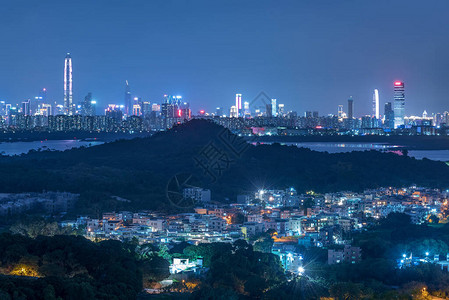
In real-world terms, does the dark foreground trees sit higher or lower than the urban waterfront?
lower

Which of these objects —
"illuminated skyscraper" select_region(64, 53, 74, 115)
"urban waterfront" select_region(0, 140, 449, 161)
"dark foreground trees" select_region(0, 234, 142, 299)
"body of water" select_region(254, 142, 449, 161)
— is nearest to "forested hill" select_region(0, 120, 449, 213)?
"dark foreground trees" select_region(0, 234, 142, 299)

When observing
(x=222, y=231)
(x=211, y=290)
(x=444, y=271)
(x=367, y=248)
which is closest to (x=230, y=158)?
(x=222, y=231)

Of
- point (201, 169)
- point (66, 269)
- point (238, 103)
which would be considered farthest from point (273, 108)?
point (66, 269)

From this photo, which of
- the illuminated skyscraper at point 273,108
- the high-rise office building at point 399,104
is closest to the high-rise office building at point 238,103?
the illuminated skyscraper at point 273,108

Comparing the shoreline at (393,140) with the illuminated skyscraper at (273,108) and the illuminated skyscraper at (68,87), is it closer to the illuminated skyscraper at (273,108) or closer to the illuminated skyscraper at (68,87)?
the illuminated skyscraper at (273,108)

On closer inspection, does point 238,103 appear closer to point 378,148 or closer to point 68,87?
point 378,148

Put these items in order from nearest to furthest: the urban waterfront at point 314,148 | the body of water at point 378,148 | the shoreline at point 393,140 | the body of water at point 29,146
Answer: the body of water at point 29,146, the urban waterfront at point 314,148, the body of water at point 378,148, the shoreline at point 393,140

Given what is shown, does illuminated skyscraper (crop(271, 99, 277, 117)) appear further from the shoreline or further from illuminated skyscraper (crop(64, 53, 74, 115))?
illuminated skyscraper (crop(64, 53, 74, 115))
